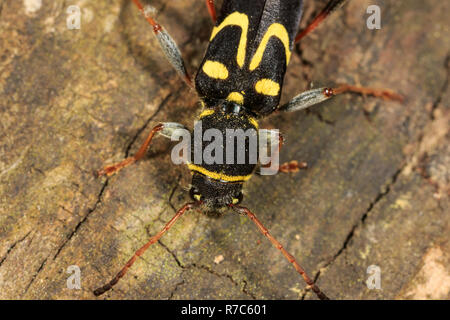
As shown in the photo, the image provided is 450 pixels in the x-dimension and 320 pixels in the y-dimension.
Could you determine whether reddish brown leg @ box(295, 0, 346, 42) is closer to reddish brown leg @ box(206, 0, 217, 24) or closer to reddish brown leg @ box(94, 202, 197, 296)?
reddish brown leg @ box(206, 0, 217, 24)

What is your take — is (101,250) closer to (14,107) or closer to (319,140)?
(14,107)

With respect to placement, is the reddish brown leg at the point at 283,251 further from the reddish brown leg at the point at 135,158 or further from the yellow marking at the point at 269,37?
the yellow marking at the point at 269,37

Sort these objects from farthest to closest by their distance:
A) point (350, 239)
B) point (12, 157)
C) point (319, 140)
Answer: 1. point (319, 140)
2. point (350, 239)
3. point (12, 157)

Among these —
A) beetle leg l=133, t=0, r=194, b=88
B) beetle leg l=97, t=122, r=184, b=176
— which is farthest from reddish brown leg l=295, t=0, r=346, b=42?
beetle leg l=97, t=122, r=184, b=176

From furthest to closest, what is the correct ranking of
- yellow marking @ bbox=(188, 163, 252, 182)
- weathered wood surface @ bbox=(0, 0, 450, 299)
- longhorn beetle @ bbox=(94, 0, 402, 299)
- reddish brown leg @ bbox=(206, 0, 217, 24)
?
1. reddish brown leg @ bbox=(206, 0, 217, 24)
2. longhorn beetle @ bbox=(94, 0, 402, 299)
3. yellow marking @ bbox=(188, 163, 252, 182)
4. weathered wood surface @ bbox=(0, 0, 450, 299)

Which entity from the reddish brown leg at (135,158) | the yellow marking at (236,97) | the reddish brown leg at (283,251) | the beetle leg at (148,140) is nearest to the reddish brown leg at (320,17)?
the yellow marking at (236,97)

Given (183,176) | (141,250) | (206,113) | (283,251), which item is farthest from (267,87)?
(141,250)
